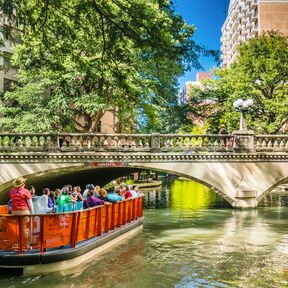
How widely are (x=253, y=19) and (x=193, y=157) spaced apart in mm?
49312

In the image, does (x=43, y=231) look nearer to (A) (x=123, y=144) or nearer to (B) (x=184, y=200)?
(A) (x=123, y=144)

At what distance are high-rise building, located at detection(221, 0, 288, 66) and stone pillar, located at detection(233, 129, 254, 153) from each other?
24463 millimetres

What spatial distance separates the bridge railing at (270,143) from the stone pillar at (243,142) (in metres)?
0.45

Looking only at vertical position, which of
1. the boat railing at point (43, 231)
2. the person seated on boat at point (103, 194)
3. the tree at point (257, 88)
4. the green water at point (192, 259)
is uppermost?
the tree at point (257, 88)

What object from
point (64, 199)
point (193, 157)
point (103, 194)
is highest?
point (193, 157)

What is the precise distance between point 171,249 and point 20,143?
967 centimetres

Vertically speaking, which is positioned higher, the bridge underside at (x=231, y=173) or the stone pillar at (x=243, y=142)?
the stone pillar at (x=243, y=142)

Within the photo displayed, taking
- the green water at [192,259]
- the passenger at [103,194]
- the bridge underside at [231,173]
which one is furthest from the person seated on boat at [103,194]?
the bridge underside at [231,173]

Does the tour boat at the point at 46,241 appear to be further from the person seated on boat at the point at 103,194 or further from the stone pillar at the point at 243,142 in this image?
the stone pillar at the point at 243,142

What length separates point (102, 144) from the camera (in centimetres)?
2155

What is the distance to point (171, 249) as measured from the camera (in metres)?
14.2

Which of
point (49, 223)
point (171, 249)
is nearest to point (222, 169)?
point (171, 249)

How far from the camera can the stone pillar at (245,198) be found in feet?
71.6

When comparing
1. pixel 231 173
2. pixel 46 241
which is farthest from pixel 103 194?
pixel 231 173
